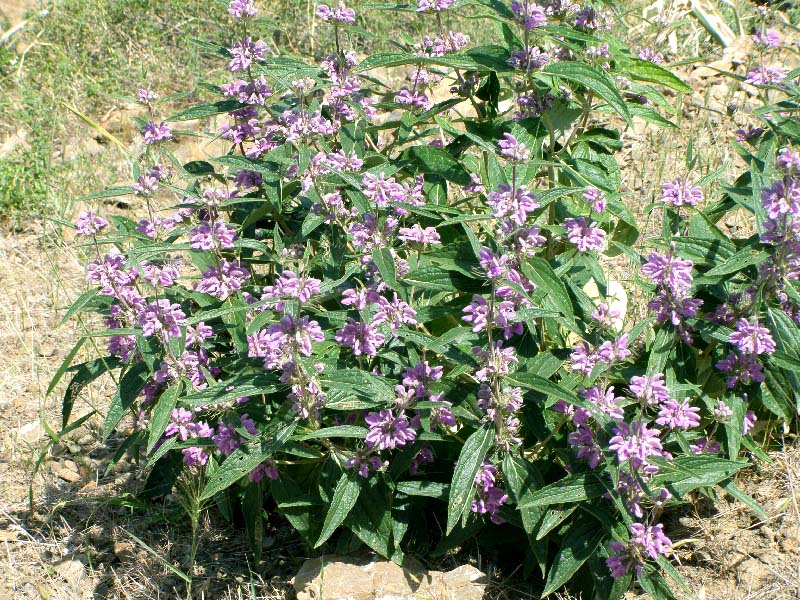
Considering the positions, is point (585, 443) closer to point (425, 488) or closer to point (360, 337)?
point (425, 488)

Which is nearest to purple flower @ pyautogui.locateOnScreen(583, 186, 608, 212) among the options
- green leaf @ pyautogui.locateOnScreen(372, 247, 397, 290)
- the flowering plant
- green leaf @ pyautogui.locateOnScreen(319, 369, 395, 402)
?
the flowering plant

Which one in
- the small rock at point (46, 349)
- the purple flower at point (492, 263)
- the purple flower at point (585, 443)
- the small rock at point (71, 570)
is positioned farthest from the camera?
the small rock at point (46, 349)

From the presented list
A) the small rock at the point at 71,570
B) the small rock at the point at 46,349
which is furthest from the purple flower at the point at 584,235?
the small rock at the point at 46,349

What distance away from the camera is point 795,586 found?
2.91 metres

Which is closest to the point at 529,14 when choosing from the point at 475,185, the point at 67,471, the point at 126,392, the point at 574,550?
the point at 475,185

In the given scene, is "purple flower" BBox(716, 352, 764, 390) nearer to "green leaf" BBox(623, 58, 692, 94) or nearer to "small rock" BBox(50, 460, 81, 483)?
"green leaf" BBox(623, 58, 692, 94)

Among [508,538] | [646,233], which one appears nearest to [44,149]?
[646,233]

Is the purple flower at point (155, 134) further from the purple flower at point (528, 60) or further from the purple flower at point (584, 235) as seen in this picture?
the purple flower at point (584, 235)

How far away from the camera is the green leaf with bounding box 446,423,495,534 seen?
2.41m

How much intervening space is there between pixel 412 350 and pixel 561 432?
0.66 m

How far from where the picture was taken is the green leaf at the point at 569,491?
2.48 metres

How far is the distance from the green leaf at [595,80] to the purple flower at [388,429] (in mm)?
1169

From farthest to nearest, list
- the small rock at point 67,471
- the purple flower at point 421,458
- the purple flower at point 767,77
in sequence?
1. the small rock at point 67,471
2. the purple flower at point 767,77
3. the purple flower at point 421,458

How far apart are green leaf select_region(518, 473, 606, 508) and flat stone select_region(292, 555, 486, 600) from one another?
0.58 metres
